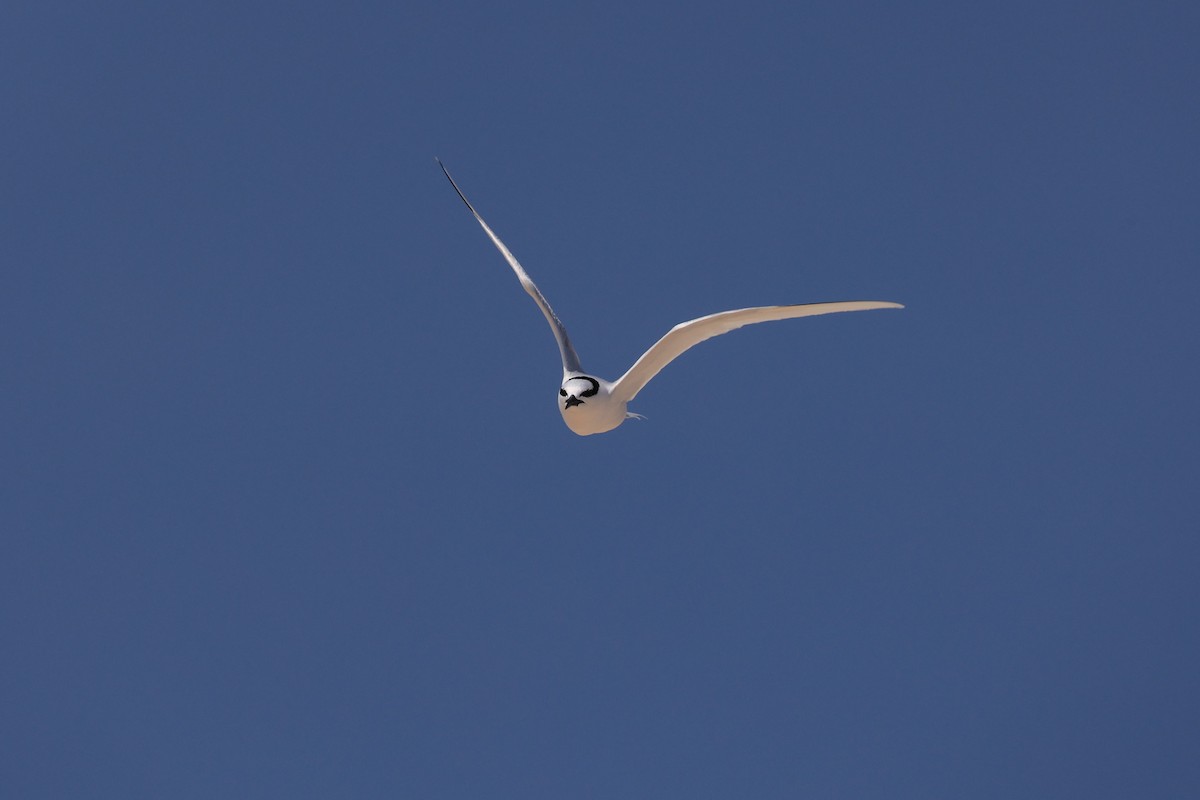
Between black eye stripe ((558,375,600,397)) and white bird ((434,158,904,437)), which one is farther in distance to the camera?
black eye stripe ((558,375,600,397))

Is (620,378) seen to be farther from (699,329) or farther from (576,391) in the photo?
(699,329)

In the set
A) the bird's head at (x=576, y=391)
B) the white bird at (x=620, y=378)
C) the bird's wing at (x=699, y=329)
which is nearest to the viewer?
the bird's wing at (x=699, y=329)

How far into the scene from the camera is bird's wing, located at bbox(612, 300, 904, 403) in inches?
858

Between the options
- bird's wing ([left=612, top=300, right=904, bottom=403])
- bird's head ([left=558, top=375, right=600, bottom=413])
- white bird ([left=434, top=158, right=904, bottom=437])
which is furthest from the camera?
bird's head ([left=558, top=375, right=600, bottom=413])

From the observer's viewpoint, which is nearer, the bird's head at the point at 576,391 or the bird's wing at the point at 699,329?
the bird's wing at the point at 699,329

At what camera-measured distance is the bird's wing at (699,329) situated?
21.8 metres

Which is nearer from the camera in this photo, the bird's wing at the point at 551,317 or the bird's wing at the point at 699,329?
the bird's wing at the point at 699,329

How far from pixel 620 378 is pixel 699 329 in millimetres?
2581

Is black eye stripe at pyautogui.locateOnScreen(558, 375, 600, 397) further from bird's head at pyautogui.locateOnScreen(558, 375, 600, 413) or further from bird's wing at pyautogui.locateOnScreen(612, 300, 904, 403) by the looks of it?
bird's wing at pyautogui.locateOnScreen(612, 300, 904, 403)

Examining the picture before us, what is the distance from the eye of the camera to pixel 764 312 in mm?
22844

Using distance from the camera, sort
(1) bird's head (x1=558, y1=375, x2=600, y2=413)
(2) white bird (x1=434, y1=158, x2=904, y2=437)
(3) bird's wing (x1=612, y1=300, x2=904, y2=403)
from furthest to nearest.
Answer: (1) bird's head (x1=558, y1=375, x2=600, y2=413) < (2) white bird (x1=434, y1=158, x2=904, y2=437) < (3) bird's wing (x1=612, y1=300, x2=904, y2=403)

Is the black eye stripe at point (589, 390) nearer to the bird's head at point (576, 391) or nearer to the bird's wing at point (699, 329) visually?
the bird's head at point (576, 391)

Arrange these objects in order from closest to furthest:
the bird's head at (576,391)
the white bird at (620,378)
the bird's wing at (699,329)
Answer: the bird's wing at (699,329), the white bird at (620,378), the bird's head at (576,391)

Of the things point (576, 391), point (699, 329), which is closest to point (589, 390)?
point (576, 391)
